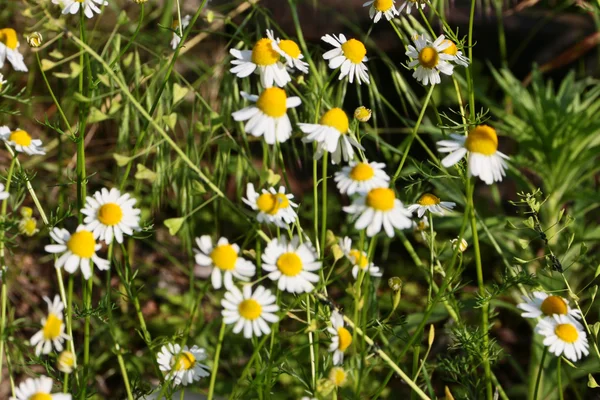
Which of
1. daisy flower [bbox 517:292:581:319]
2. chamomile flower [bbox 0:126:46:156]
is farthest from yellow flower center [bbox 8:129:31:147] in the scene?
daisy flower [bbox 517:292:581:319]

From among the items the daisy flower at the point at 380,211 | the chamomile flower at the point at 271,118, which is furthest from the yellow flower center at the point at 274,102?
the daisy flower at the point at 380,211

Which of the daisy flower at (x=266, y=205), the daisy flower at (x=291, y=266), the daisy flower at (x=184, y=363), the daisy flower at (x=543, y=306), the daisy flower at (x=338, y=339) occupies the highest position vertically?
the daisy flower at (x=266, y=205)

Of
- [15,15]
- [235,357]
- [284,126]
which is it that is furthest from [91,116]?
[15,15]

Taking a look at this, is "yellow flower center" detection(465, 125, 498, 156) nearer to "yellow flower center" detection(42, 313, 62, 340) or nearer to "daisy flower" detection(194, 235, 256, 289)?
"daisy flower" detection(194, 235, 256, 289)

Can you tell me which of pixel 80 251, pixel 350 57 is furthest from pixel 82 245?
pixel 350 57

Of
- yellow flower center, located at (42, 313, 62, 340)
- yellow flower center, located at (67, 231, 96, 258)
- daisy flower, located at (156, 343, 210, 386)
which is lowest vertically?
daisy flower, located at (156, 343, 210, 386)

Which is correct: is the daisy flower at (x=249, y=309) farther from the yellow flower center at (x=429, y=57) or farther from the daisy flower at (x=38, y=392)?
the yellow flower center at (x=429, y=57)
